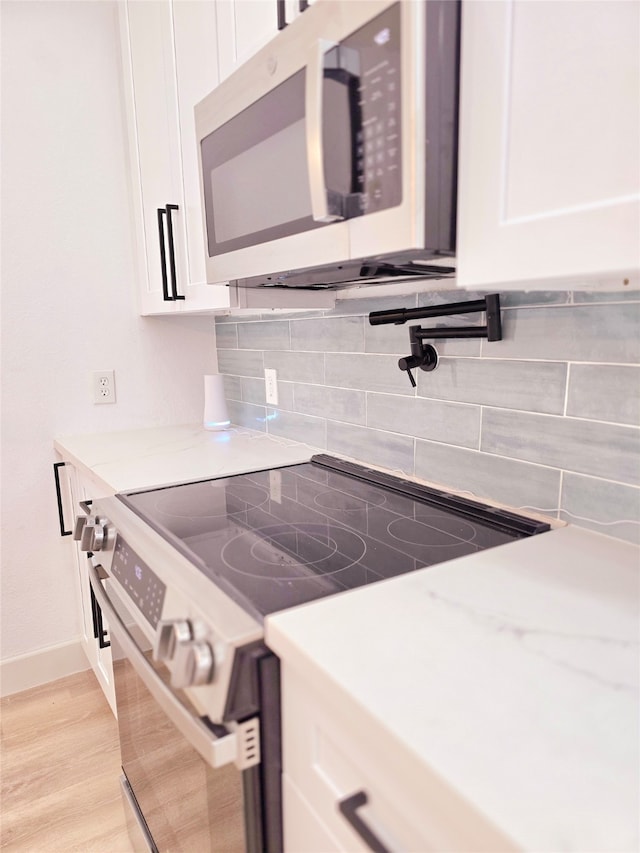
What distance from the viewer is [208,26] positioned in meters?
1.22

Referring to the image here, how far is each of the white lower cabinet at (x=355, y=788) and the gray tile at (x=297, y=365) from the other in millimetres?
1020

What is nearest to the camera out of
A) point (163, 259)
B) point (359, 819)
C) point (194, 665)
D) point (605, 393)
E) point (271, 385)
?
point (359, 819)

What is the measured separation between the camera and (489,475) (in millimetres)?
1076

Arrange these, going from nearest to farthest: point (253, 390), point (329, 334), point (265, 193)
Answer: point (265, 193) < point (329, 334) < point (253, 390)

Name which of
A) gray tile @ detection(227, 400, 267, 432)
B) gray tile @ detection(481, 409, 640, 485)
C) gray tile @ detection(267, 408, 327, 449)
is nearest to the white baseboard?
gray tile @ detection(227, 400, 267, 432)

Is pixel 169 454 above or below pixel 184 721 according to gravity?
above

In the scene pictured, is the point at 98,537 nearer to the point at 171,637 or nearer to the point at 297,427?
the point at 171,637

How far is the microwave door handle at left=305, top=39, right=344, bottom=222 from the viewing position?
0.73m

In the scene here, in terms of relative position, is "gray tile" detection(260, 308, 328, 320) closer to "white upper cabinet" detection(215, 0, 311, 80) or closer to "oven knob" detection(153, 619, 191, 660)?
"white upper cabinet" detection(215, 0, 311, 80)

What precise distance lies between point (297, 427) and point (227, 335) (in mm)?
586

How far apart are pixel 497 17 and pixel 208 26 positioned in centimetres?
87

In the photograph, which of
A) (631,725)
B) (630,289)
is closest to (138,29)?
(630,289)

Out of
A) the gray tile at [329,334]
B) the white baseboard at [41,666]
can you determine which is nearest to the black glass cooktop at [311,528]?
the gray tile at [329,334]

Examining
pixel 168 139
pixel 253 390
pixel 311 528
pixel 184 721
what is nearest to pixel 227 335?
pixel 253 390
